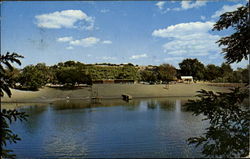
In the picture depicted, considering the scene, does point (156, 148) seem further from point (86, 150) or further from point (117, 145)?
point (86, 150)

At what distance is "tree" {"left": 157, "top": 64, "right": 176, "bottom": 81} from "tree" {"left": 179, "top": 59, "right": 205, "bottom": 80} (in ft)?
12.3

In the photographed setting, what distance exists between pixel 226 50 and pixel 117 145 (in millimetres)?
5819

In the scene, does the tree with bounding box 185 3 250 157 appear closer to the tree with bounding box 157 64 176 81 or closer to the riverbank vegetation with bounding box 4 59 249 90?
the riverbank vegetation with bounding box 4 59 249 90

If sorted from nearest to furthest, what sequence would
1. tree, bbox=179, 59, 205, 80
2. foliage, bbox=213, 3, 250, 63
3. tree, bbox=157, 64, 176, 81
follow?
foliage, bbox=213, 3, 250, 63 → tree, bbox=157, 64, 176, 81 → tree, bbox=179, 59, 205, 80

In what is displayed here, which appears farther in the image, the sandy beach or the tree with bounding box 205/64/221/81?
the tree with bounding box 205/64/221/81

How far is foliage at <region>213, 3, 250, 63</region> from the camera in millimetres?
2432

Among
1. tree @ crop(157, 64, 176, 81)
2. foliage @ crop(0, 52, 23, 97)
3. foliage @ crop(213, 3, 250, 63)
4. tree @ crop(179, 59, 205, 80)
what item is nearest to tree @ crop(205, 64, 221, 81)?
tree @ crop(179, 59, 205, 80)

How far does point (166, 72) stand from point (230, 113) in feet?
120

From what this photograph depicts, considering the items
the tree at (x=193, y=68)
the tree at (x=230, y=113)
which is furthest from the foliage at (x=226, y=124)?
the tree at (x=193, y=68)

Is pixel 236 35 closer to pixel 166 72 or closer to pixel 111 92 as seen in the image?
pixel 111 92

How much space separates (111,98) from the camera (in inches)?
1012

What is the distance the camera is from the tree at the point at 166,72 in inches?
1467

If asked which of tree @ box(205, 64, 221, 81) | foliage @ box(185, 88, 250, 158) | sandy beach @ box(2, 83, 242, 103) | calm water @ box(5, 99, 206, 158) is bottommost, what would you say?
calm water @ box(5, 99, 206, 158)

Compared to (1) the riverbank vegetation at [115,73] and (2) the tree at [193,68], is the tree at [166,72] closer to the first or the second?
(1) the riverbank vegetation at [115,73]
